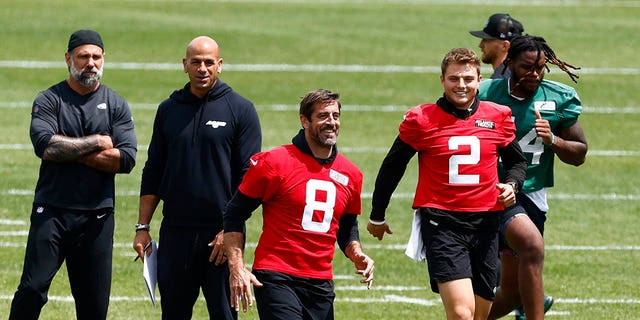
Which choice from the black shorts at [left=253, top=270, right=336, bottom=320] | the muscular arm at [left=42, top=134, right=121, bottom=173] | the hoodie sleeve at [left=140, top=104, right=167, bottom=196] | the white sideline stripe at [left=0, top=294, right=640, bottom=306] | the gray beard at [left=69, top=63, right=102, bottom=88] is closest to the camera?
the black shorts at [left=253, top=270, right=336, bottom=320]

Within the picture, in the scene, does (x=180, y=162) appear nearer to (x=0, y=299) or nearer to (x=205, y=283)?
(x=205, y=283)

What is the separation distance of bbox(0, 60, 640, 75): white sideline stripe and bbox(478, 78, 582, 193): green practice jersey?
13504 millimetres

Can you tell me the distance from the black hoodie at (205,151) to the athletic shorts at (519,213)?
1797 millimetres

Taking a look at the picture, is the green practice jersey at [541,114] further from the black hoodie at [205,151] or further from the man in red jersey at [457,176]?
the black hoodie at [205,151]

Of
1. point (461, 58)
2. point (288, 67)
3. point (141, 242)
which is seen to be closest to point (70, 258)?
point (141, 242)

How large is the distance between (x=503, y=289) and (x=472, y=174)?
161cm

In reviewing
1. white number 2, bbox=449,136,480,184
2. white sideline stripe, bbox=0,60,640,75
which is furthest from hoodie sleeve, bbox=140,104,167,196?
white sideline stripe, bbox=0,60,640,75

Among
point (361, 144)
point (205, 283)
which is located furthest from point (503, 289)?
point (361, 144)

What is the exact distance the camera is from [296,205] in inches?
310

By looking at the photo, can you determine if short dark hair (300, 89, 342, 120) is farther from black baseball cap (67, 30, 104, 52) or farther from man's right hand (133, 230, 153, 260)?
black baseball cap (67, 30, 104, 52)

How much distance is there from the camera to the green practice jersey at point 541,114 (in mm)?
9461

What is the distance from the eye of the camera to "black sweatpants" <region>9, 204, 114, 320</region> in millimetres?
9008

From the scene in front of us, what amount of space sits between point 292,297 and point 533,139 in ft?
8.08

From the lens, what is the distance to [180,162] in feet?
28.5
